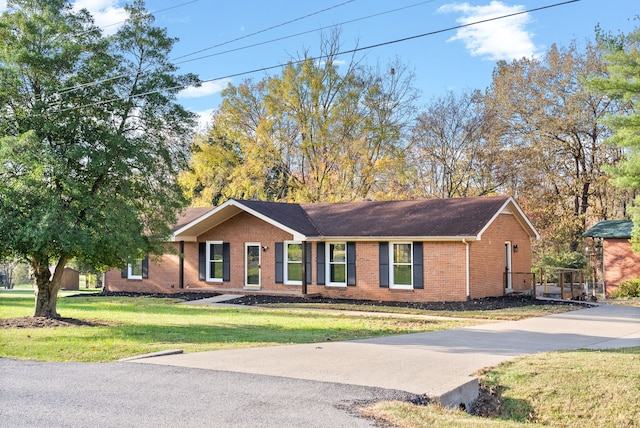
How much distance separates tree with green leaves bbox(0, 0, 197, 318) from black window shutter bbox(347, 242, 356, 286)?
28.6ft

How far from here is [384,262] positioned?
23.2 metres

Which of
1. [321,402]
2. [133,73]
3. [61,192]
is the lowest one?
[321,402]

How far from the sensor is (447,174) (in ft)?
124

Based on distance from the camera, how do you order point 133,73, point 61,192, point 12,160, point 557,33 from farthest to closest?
point 557,33, point 133,73, point 61,192, point 12,160

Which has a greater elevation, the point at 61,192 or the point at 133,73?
the point at 133,73

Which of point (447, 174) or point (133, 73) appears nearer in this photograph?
point (133, 73)

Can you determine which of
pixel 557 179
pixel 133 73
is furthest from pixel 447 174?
pixel 133 73

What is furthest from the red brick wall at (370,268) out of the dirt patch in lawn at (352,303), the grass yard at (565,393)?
the grass yard at (565,393)

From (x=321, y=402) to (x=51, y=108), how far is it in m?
11.0

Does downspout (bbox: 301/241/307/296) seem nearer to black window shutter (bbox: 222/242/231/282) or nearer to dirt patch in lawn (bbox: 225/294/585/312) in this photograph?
dirt patch in lawn (bbox: 225/294/585/312)

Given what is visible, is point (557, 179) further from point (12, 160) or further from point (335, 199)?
point (12, 160)

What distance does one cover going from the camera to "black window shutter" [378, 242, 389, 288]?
23.1 metres

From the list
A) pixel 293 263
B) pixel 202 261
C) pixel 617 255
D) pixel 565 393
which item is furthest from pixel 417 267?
pixel 565 393

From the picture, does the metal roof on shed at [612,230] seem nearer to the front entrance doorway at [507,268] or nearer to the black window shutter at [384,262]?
the front entrance doorway at [507,268]
